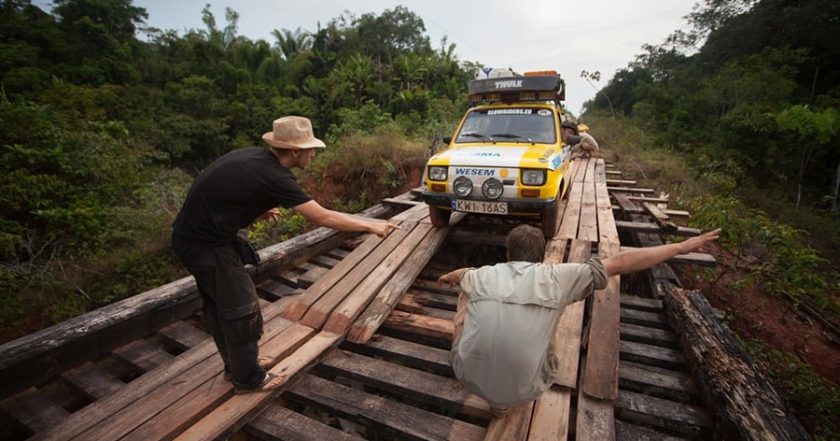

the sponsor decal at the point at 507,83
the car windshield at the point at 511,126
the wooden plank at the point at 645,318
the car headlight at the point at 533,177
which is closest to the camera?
the wooden plank at the point at 645,318

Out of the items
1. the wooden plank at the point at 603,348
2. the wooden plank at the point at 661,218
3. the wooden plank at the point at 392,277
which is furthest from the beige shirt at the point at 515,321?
the wooden plank at the point at 661,218

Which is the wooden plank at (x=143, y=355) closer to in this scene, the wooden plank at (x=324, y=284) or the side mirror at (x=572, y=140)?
the wooden plank at (x=324, y=284)

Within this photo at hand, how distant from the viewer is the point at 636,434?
87.2 inches

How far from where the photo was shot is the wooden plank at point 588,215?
447 cm

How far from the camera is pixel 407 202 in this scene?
6.39m

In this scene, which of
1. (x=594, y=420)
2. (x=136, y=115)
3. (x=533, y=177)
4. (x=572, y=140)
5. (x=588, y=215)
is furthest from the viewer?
(x=136, y=115)

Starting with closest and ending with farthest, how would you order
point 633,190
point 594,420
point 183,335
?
point 594,420
point 183,335
point 633,190

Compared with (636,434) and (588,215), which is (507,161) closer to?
(588,215)

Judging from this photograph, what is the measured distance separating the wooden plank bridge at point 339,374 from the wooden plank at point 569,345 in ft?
0.04

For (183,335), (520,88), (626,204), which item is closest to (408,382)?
(183,335)

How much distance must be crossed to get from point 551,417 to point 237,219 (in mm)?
2198

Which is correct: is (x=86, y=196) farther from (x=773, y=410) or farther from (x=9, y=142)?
(x=773, y=410)

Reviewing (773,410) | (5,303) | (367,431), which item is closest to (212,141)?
(5,303)

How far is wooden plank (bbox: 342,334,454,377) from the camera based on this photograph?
2.83 meters
